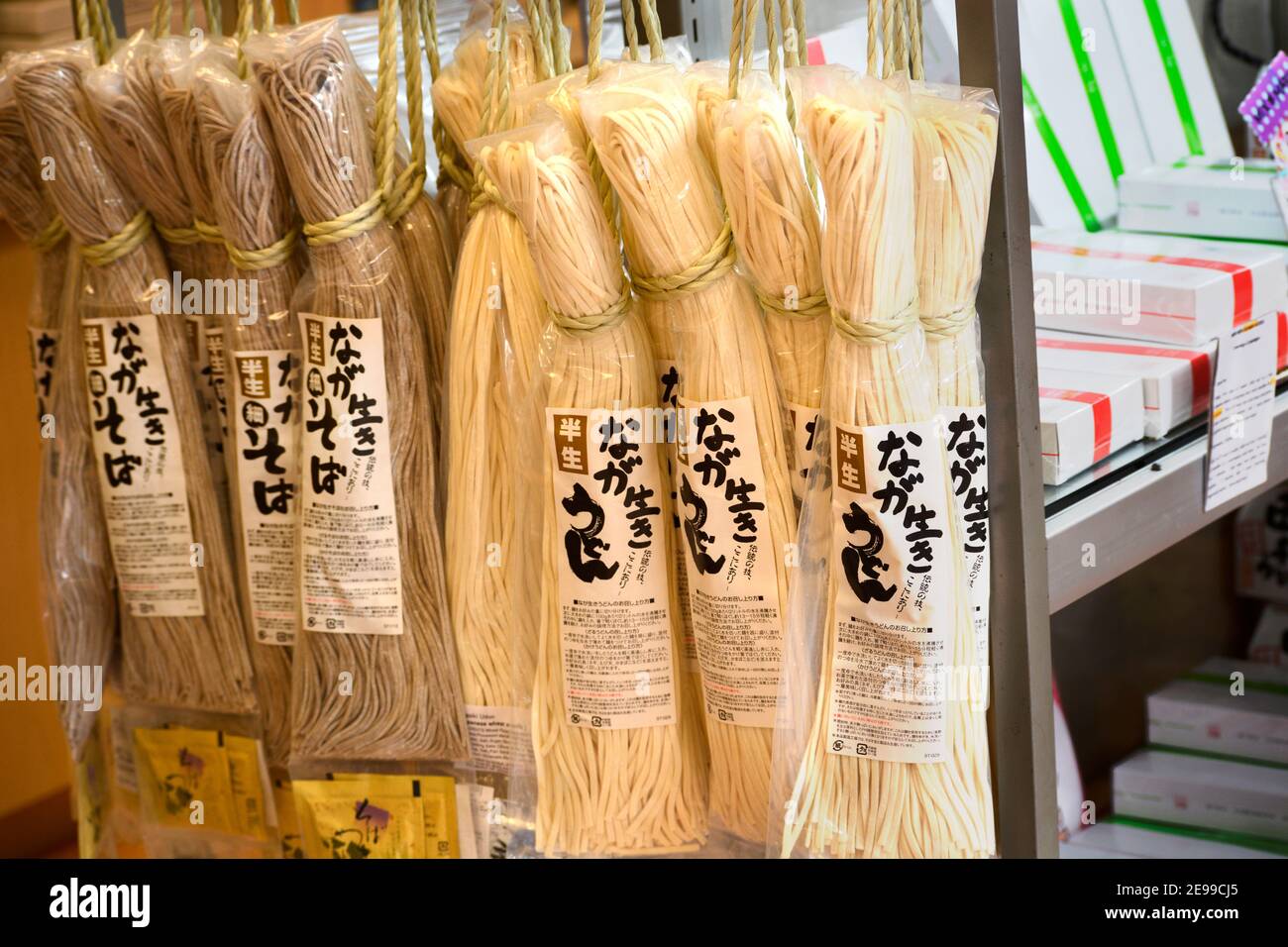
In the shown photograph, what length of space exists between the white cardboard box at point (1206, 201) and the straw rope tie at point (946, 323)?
742 mm

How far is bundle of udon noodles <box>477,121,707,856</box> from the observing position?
1.01 meters

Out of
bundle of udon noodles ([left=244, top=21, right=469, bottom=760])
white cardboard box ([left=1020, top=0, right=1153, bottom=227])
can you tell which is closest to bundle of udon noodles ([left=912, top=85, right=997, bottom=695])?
bundle of udon noodles ([left=244, top=21, right=469, bottom=760])

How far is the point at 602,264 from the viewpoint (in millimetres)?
Result: 1017

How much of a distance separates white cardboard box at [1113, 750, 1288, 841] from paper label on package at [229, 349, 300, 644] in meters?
1.18

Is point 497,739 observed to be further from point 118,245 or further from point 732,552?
point 118,245

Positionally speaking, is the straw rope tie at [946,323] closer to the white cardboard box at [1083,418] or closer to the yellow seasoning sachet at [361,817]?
the white cardboard box at [1083,418]

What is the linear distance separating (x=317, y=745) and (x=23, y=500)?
1.56 m

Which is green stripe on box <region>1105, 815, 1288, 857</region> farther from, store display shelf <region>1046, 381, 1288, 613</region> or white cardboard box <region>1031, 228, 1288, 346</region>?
white cardboard box <region>1031, 228, 1288, 346</region>

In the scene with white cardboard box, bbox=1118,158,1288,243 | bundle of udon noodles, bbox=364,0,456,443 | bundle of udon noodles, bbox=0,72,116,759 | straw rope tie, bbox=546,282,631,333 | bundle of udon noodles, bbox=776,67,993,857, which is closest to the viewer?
bundle of udon noodles, bbox=776,67,993,857

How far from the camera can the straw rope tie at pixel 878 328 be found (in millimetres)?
940

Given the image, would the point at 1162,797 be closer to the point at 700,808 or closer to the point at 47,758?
the point at 700,808

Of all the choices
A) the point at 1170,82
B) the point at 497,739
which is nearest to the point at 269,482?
the point at 497,739

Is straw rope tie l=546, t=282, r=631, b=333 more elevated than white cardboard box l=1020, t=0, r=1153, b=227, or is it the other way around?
white cardboard box l=1020, t=0, r=1153, b=227
